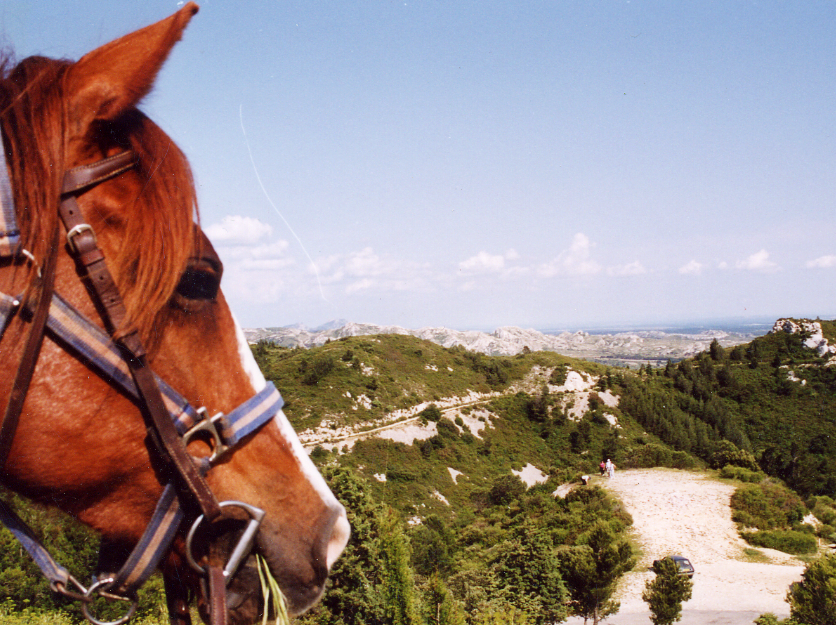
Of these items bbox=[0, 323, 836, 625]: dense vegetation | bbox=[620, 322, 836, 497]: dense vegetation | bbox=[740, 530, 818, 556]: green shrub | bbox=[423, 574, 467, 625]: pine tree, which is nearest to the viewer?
bbox=[423, 574, 467, 625]: pine tree

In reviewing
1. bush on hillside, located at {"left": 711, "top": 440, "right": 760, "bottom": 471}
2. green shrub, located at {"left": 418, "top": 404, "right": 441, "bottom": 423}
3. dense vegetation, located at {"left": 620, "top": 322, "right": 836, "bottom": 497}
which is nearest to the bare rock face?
dense vegetation, located at {"left": 620, "top": 322, "right": 836, "bottom": 497}

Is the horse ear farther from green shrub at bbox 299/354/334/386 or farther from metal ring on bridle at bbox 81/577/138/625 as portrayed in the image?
green shrub at bbox 299/354/334/386

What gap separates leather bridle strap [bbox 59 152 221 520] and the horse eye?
0.18 metres

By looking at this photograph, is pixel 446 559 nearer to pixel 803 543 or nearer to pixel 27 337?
pixel 803 543

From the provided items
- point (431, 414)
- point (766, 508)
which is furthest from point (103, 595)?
point (431, 414)

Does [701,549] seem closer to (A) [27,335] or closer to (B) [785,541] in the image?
(B) [785,541]

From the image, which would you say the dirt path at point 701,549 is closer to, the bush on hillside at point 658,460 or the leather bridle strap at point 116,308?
the bush on hillside at point 658,460

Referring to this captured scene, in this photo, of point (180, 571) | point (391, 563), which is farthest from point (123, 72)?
point (391, 563)

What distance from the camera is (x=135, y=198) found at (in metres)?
1.32

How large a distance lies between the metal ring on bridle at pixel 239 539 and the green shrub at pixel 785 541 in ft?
109

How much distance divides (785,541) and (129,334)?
34.3 metres

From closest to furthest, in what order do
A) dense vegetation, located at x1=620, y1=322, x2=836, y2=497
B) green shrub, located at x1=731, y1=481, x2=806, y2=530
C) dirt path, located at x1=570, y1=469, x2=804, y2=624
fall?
dirt path, located at x1=570, y1=469, x2=804, y2=624 → green shrub, located at x1=731, y1=481, x2=806, y2=530 → dense vegetation, located at x1=620, y1=322, x2=836, y2=497

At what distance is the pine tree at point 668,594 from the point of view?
1574 centimetres

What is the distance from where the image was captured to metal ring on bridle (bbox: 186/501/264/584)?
1324 millimetres
